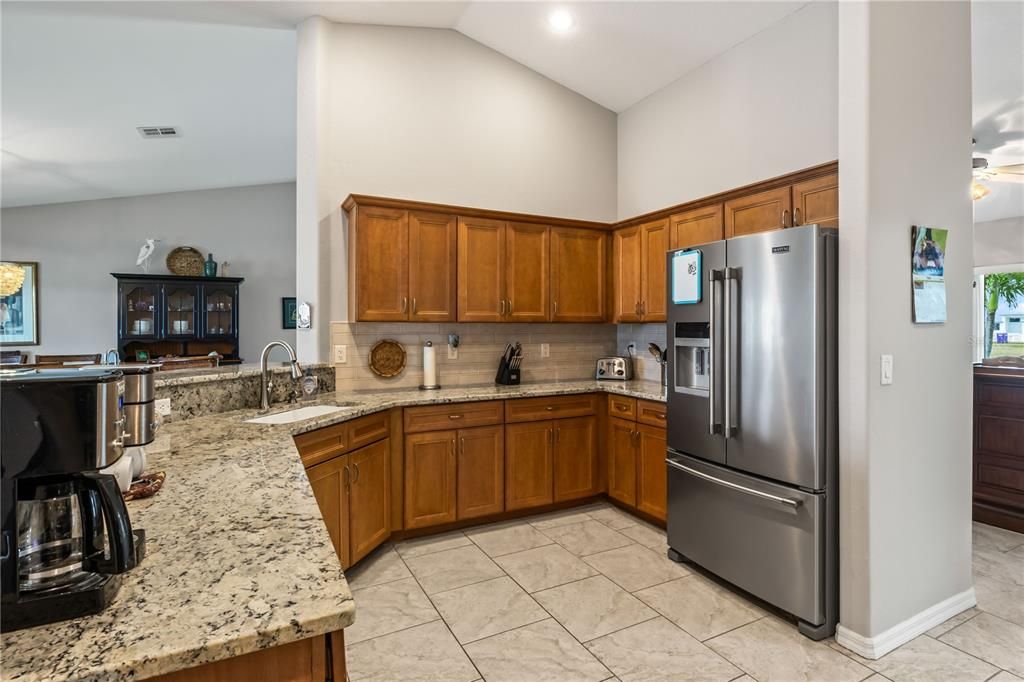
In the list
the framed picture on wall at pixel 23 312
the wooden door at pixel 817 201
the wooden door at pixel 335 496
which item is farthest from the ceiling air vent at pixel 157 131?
the wooden door at pixel 817 201

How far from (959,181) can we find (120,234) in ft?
27.8

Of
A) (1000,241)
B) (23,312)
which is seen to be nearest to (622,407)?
(1000,241)

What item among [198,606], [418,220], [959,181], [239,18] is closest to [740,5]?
[959,181]

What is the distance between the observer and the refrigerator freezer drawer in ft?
7.57

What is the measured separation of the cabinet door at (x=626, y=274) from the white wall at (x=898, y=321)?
1.94 m

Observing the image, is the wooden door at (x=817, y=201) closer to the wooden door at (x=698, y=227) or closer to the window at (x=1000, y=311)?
the wooden door at (x=698, y=227)

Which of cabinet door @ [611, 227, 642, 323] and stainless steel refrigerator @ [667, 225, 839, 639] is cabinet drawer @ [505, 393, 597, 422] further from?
stainless steel refrigerator @ [667, 225, 839, 639]

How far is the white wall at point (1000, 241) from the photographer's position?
6785 mm

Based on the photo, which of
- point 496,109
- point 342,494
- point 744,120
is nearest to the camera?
point 342,494

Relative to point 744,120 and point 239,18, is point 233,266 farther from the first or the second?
point 744,120

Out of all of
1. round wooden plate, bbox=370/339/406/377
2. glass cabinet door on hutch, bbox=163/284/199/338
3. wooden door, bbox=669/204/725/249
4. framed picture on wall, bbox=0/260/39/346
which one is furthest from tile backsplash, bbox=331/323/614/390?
framed picture on wall, bbox=0/260/39/346

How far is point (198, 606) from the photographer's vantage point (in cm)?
87

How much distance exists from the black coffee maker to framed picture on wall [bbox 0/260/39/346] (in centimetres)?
768

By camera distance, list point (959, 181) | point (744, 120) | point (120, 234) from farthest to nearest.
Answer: point (120, 234) < point (744, 120) < point (959, 181)
